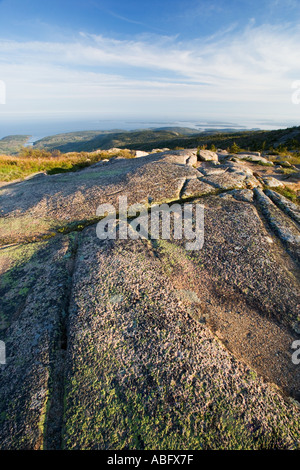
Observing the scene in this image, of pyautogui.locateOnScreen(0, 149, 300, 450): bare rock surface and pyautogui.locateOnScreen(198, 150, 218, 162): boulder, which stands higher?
pyautogui.locateOnScreen(198, 150, 218, 162): boulder

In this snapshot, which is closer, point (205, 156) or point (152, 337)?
point (152, 337)

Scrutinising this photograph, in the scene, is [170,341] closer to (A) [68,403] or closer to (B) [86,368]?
(B) [86,368]

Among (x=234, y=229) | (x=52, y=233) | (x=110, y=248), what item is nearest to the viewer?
(x=110, y=248)

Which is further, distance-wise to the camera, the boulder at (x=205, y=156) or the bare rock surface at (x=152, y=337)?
the boulder at (x=205, y=156)

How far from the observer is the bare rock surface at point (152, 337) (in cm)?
255

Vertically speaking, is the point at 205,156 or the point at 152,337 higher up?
the point at 205,156

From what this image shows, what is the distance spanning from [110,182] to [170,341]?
7.00 meters

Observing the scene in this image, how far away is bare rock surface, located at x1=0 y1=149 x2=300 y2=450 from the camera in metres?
2.55

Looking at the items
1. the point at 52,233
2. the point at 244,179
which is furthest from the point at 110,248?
the point at 244,179

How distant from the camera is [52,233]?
20.3ft

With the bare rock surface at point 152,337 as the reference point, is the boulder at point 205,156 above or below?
above

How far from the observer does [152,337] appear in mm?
3307

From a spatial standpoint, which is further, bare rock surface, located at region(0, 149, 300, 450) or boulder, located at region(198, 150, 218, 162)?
boulder, located at region(198, 150, 218, 162)

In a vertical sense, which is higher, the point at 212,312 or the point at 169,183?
the point at 169,183
